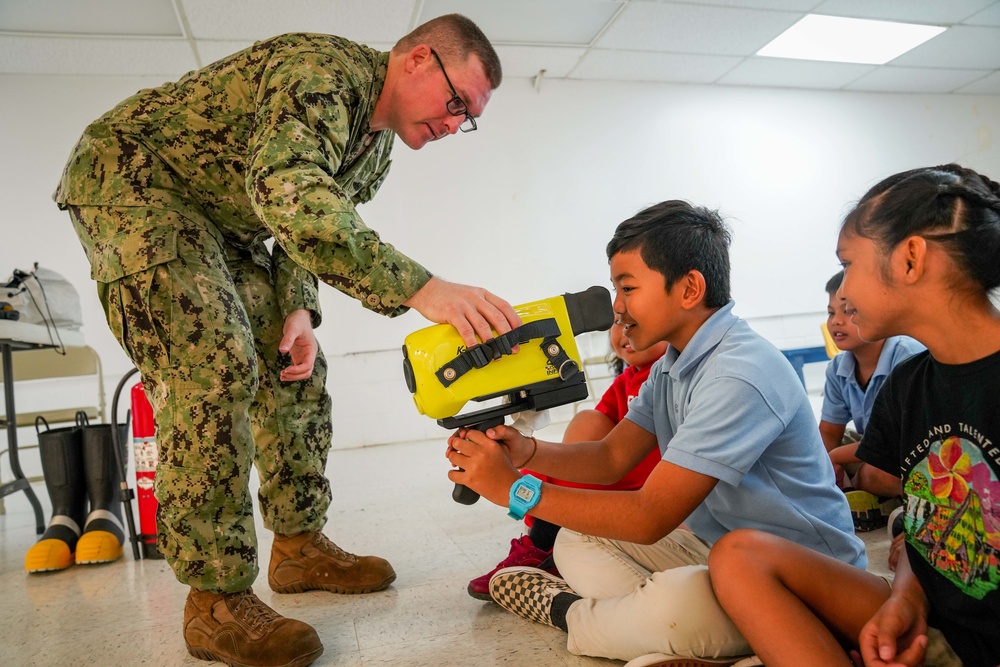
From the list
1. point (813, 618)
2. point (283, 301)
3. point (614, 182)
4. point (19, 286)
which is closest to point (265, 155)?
point (283, 301)

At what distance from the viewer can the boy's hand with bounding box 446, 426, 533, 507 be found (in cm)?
112

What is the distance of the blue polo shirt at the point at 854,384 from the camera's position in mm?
2008

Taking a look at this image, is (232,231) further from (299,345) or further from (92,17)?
(92,17)

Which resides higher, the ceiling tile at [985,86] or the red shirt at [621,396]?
the ceiling tile at [985,86]

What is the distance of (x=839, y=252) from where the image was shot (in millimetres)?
1090

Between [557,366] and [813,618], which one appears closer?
[813,618]

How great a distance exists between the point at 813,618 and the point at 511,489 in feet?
1.50

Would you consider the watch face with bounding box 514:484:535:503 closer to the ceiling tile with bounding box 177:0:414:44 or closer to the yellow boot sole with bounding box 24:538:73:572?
the yellow boot sole with bounding box 24:538:73:572

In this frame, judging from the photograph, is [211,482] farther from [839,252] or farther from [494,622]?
[839,252]

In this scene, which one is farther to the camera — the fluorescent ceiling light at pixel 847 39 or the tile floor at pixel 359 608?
the fluorescent ceiling light at pixel 847 39

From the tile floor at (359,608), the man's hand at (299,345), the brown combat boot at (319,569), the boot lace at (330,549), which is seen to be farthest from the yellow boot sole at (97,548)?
the man's hand at (299,345)

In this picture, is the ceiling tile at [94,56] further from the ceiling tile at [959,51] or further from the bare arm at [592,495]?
the ceiling tile at [959,51]

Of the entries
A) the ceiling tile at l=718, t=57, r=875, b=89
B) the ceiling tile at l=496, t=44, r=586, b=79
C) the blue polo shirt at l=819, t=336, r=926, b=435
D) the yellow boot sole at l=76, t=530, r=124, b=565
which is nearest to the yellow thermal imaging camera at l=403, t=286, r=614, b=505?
the blue polo shirt at l=819, t=336, r=926, b=435

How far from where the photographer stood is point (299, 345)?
169 centimetres
